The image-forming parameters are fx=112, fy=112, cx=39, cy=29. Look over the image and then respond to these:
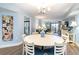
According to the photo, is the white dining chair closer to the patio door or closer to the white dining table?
the white dining table

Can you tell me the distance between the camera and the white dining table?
212 cm

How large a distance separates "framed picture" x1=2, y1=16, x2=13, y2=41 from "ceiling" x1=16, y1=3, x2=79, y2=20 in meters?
0.33

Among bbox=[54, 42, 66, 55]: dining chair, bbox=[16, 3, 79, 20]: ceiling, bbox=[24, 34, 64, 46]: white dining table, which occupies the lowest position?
bbox=[54, 42, 66, 55]: dining chair

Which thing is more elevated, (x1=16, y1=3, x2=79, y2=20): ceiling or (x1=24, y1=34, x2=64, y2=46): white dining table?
(x1=16, y1=3, x2=79, y2=20): ceiling

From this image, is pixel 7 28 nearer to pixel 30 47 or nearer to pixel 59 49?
pixel 30 47

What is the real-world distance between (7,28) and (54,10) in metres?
0.97

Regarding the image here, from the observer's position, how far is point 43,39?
2.15 metres

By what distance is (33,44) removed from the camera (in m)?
2.15

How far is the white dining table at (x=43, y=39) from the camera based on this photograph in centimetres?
212

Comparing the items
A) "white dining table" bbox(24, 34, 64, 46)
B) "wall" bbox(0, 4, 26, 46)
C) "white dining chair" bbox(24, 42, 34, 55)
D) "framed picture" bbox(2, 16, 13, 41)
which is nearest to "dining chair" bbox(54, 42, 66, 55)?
"white dining table" bbox(24, 34, 64, 46)

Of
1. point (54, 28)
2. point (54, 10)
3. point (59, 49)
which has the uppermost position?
point (54, 10)

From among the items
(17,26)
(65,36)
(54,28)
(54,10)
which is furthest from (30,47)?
(54,10)
